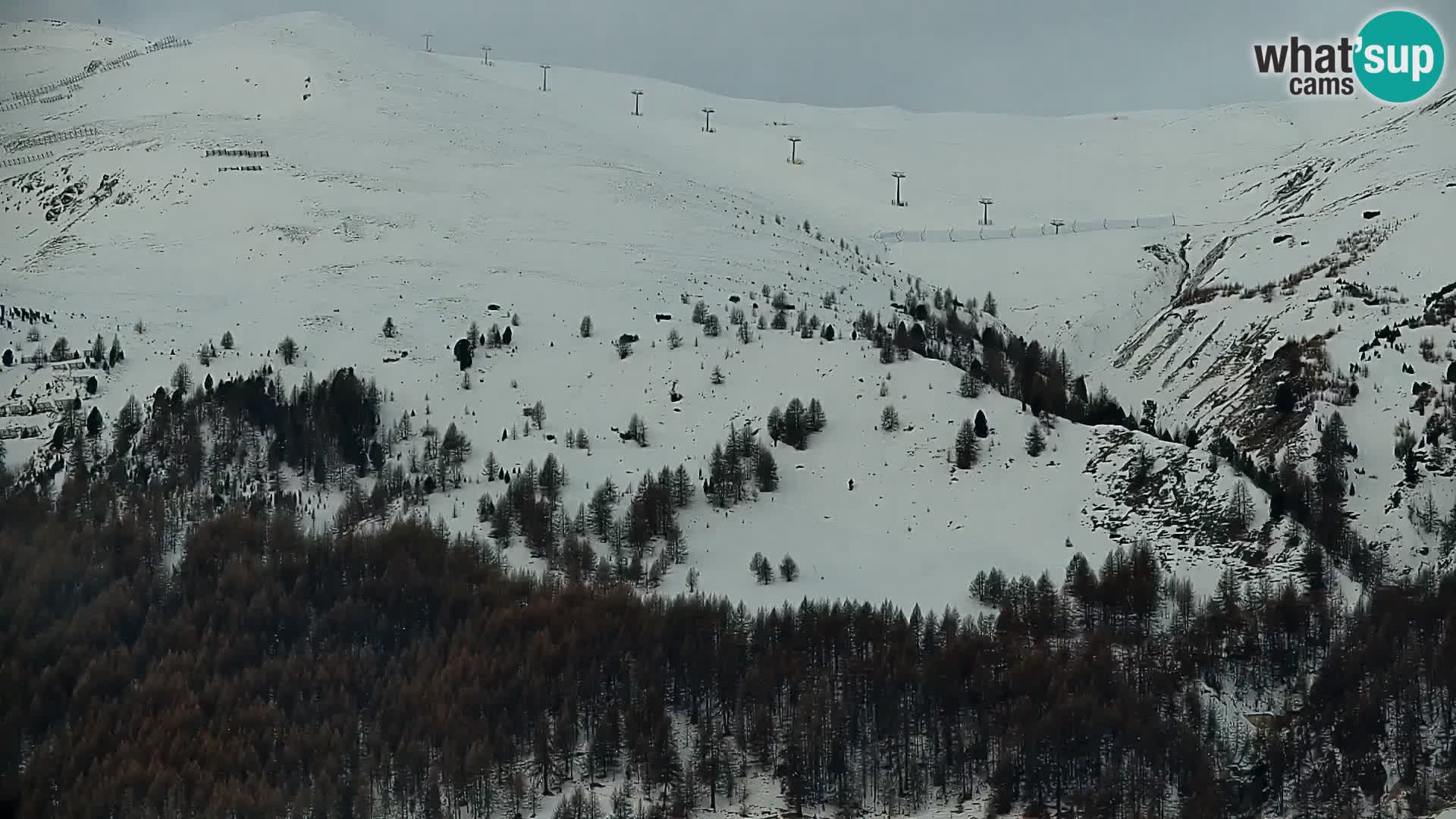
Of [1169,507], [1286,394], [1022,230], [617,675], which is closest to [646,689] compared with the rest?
[617,675]

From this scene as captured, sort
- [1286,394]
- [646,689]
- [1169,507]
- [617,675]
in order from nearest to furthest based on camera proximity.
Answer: [646,689]
[617,675]
[1169,507]
[1286,394]

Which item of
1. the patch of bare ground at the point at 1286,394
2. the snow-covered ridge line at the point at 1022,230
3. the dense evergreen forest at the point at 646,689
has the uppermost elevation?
the snow-covered ridge line at the point at 1022,230

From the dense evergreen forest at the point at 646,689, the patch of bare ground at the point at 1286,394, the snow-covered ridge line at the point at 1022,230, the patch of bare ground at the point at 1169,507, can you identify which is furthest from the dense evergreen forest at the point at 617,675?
the snow-covered ridge line at the point at 1022,230

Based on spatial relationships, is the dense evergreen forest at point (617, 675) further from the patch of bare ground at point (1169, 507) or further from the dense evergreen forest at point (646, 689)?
the patch of bare ground at point (1169, 507)

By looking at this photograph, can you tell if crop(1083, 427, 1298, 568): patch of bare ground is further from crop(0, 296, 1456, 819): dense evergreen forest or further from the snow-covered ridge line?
the snow-covered ridge line

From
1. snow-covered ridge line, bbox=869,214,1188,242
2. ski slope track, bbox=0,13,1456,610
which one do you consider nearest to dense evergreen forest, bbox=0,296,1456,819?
ski slope track, bbox=0,13,1456,610

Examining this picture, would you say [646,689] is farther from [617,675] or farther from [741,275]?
[741,275]

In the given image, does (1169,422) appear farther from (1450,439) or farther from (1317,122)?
(1317,122)

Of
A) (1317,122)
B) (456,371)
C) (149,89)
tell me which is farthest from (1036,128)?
(456,371)
